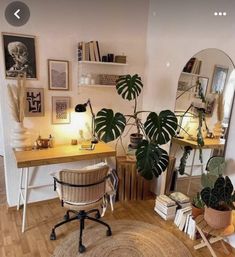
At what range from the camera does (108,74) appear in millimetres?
2994

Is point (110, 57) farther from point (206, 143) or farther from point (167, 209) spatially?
point (167, 209)

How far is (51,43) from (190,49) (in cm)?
159

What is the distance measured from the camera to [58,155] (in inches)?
96.7

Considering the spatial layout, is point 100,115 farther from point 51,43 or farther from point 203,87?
point 203,87

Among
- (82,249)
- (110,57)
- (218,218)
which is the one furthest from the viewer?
(110,57)

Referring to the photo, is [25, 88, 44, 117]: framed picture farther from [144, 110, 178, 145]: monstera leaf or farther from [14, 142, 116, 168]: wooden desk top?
[144, 110, 178, 145]: monstera leaf

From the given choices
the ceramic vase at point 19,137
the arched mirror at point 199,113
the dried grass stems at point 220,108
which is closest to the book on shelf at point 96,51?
the arched mirror at point 199,113

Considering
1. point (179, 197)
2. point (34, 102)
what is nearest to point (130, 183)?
point (179, 197)

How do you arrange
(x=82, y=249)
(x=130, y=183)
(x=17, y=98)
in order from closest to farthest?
1. (x=82, y=249)
2. (x=17, y=98)
3. (x=130, y=183)

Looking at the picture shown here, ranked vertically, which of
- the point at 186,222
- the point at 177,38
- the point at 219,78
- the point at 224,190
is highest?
the point at 177,38

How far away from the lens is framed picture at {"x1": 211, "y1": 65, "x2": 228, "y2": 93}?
2.26 m

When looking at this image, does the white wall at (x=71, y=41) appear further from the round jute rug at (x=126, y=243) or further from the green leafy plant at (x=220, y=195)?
the green leafy plant at (x=220, y=195)

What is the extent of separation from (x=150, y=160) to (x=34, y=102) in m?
1.48

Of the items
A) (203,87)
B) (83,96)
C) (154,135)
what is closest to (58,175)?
(154,135)
